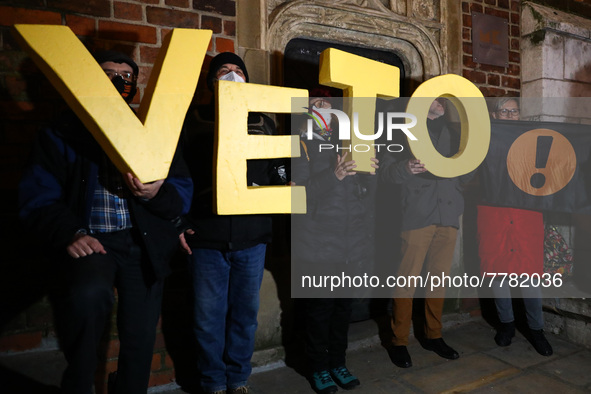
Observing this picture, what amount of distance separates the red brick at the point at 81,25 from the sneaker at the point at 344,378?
2.35 meters

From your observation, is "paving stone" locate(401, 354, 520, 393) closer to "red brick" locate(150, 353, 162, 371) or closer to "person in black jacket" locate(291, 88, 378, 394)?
"person in black jacket" locate(291, 88, 378, 394)

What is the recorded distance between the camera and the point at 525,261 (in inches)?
122

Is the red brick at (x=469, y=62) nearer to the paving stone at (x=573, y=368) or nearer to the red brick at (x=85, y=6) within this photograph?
the paving stone at (x=573, y=368)

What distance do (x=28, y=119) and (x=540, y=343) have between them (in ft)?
11.5

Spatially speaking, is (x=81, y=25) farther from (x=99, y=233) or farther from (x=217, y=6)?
(x=99, y=233)

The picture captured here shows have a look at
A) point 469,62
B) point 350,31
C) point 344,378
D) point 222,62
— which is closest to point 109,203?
point 222,62

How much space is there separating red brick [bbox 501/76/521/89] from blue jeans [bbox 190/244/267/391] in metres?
2.73

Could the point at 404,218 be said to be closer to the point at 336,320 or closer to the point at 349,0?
the point at 336,320

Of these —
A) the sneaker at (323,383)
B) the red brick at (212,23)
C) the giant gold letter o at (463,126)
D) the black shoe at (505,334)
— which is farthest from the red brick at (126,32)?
the black shoe at (505,334)

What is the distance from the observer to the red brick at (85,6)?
2.22 m

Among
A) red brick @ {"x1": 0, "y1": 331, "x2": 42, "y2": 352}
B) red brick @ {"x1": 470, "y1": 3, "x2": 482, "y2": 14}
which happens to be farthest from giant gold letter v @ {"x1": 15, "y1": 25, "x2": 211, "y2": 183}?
red brick @ {"x1": 470, "y1": 3, "x2": 482, "y2": 14}

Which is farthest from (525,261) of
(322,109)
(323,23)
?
(323,23)

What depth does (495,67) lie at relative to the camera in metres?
3.70

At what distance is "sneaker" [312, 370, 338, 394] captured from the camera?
7.98 ft
